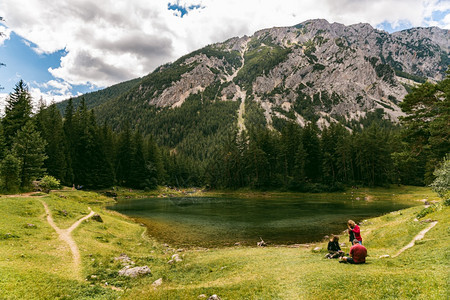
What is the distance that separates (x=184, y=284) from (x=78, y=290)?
578 cm

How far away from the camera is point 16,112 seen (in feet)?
205

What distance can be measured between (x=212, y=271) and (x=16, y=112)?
2930 inches

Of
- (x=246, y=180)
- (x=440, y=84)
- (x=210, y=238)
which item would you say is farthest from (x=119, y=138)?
(x=440, y=84)

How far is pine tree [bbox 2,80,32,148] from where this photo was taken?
61000 mm

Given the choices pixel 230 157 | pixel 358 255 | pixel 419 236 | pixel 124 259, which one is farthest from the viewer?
pixel 230 157

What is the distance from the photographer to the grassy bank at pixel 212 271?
10086 millimetres

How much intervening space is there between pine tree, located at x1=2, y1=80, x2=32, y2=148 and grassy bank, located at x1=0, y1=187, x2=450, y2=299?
50387 mm

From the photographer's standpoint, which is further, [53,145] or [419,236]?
[53,145]

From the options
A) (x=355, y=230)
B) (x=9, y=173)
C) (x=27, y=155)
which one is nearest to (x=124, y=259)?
(x=355, y=230)

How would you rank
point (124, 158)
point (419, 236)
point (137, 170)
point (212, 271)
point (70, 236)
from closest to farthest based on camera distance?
point (212, 271) < point (419, 236) < point (70, 236) < point (137, 170) < point (124, 158)

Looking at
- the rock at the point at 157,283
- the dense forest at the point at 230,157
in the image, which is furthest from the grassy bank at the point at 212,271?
the dense forest at the point at 230,157

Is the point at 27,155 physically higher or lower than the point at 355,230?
higher

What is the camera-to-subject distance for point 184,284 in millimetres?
14461

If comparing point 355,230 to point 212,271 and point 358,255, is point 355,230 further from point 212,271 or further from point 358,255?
point 212,271
